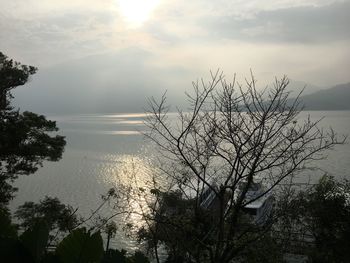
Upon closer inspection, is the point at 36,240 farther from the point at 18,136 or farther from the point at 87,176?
the point at 87,176

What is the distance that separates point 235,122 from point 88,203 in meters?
28.9

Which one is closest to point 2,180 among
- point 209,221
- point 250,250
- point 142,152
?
point 209,221

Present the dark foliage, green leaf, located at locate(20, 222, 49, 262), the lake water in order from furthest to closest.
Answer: the lake water
the dark foliage
green leaf, located at locate(20, 222, 49, 262)

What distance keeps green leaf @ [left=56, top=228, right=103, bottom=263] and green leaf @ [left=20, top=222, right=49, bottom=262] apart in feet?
0.28

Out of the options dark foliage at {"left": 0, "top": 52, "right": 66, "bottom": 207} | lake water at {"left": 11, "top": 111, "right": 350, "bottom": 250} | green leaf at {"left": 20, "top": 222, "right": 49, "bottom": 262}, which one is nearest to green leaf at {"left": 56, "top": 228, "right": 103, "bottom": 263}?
green leaf at {"left": 20, "top": 222, "right": 49, "bottom": 262}

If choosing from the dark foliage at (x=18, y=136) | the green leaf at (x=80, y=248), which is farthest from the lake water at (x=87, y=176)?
the green leaf at (x=80, y=248)

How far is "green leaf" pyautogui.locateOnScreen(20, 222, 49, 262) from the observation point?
1777 millimetres

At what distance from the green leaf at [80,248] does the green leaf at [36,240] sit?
86 mm

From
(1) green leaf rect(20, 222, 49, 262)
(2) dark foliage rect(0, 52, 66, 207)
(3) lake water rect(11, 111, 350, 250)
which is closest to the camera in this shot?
(1) green leaf rect(20, 222, 49, 262)

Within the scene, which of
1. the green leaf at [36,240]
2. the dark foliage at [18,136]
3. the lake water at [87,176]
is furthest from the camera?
the lake water at [87,176]

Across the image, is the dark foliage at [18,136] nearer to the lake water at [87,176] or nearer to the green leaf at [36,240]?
the lake water at [87,176]

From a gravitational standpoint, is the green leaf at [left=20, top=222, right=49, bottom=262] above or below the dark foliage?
below

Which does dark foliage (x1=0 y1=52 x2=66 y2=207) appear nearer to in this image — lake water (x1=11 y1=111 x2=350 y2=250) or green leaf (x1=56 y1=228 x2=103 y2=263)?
lake water (x1=11 y1=111 x2=350 y2=250)

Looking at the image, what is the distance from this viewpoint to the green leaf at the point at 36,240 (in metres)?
1.78
